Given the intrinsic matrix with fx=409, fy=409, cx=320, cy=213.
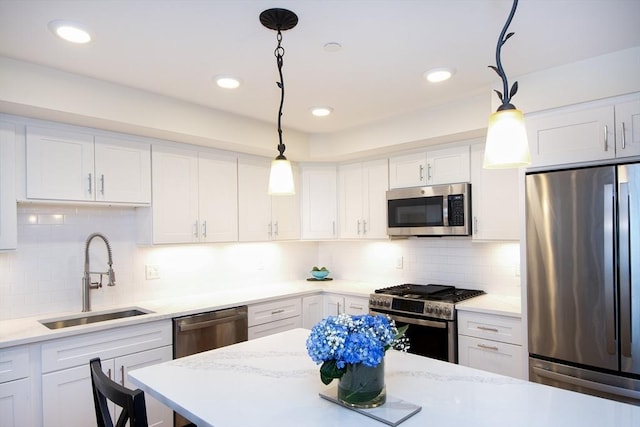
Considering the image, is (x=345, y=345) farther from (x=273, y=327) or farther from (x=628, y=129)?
(x=273, y=327)

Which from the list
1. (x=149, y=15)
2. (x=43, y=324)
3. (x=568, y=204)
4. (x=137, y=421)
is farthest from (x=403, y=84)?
(x=43, y=324)

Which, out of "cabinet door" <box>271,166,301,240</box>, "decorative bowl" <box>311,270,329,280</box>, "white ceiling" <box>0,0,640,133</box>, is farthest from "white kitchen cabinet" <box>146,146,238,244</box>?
"decorative bowl" <box>311,270,329,280</box>

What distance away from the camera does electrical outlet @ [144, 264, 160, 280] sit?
3314mm

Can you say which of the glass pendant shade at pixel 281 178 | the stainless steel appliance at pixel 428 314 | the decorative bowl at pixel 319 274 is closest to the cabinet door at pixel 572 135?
the stainless steel appliance at pixel 428 314

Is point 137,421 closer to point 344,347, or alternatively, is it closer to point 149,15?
point 344,347

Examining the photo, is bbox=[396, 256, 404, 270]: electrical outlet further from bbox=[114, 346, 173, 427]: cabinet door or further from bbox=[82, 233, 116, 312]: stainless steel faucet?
bbox=[82, 233, 116, 312]: stainless steel faucet

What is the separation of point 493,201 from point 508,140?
2.06m

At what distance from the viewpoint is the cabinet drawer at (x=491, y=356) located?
2.76 metres

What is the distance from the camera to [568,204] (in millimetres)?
2342

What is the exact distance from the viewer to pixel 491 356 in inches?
→ 113

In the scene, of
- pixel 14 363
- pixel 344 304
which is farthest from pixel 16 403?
pixel 344 304

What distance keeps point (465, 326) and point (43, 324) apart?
2887 mm

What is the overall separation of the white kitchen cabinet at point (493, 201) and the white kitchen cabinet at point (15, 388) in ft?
10.2

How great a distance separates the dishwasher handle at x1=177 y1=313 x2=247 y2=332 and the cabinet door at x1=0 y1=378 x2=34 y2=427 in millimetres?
894
